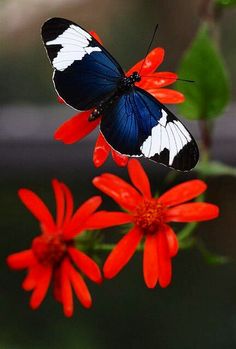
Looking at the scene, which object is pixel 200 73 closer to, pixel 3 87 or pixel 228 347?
pixel 228 347

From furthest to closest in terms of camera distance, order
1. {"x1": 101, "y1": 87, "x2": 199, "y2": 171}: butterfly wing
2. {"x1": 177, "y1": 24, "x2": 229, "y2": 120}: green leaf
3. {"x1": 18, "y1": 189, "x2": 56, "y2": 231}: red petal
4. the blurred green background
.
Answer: the blurred green background < {"x1": 177, "y1": 24, "x2": 229, "y2": 120}: green leaf < {"x1": 18, "y1": 189, "x2": 56, "y2": 231}: red petal < {"x1": 101, "y1": 87, "x2": 199, "y2": 171}: butterfly wing

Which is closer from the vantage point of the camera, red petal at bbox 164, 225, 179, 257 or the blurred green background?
red petal at bbox 164, 225, 179, 257

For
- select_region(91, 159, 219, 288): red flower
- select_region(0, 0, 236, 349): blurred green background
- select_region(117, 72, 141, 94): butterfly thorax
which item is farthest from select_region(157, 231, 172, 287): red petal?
select_region(0, 0, 236, 349): blurred green background

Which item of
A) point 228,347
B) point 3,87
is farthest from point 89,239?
point 3,87

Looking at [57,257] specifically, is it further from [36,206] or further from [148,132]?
[148,132]

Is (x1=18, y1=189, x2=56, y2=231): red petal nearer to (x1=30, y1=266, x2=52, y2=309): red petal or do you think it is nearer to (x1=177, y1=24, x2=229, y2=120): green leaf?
(x1=30, y1=266, x2=52, y2=309): red petal
